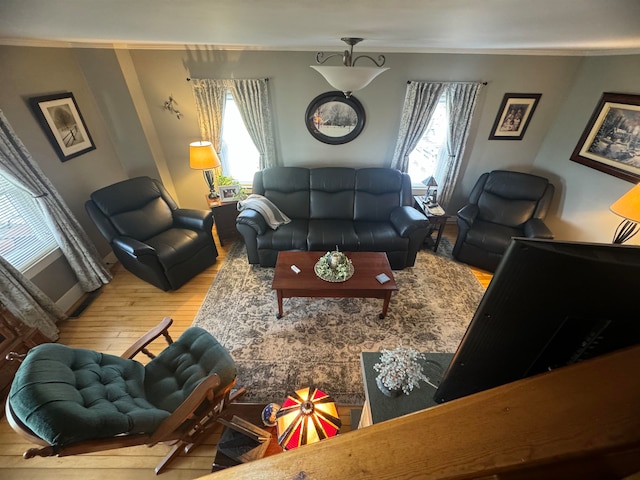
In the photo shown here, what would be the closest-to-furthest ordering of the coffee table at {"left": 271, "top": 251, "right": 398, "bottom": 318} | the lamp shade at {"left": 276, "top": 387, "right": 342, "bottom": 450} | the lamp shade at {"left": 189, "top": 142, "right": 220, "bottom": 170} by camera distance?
the lamp shade at {"left": 276, "top": 387, "right": 342, "bottom": 450} < the coffee table at {"left": 271, "top": 251, "right": 398, "bottom": 318} < the lamp shade at {"left": 189, "top": 142, "right": 220, "bottom": 170}

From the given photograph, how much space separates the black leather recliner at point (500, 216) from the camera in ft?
10.3

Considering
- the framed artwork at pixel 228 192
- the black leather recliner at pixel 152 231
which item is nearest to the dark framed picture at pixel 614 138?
the framed artwork at pixel 228 192

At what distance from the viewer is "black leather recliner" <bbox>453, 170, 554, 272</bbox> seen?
3127mm

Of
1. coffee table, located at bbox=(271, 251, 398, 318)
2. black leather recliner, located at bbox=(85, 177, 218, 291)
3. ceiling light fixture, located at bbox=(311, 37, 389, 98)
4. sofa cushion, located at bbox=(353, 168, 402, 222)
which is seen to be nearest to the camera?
ceiling light fixture, located at bbox=(311, 37, 389, 98)

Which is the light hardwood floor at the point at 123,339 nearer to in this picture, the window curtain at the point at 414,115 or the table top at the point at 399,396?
the table top at the point at 399,396

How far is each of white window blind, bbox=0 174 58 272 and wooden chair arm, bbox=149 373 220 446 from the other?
7.00ft

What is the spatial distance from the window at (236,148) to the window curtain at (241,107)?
120 mm

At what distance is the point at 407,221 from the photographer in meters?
3.11

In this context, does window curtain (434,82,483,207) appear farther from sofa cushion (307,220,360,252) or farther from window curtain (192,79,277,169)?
window curtain (192,79,277,169)

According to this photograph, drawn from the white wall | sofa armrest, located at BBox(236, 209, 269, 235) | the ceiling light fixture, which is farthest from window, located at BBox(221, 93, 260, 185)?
the white wall

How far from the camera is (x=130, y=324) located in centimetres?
258

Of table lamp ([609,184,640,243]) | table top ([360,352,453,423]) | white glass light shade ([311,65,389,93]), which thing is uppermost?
white glass light shade ([311,65,389,93])

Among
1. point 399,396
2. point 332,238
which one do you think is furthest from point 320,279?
point 399,396

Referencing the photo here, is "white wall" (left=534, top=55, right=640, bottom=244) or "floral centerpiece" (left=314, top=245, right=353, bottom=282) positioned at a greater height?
"white wall" (left=534, top=55, right=640, bottom=244)
